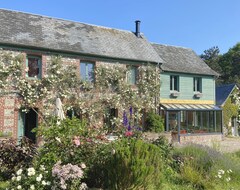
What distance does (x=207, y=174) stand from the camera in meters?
7.49

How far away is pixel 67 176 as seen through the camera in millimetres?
5391

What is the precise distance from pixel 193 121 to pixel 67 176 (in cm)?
2014

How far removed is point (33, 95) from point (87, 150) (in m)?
10.7

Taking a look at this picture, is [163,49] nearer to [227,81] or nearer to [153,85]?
[153,85]

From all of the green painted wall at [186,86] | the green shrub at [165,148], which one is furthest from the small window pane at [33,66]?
the green shrub at [165,148]

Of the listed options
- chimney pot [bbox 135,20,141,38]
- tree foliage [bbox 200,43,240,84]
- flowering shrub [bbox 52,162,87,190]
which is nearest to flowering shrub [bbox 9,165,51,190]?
flowering shrub [bbox 52,162,87,190]

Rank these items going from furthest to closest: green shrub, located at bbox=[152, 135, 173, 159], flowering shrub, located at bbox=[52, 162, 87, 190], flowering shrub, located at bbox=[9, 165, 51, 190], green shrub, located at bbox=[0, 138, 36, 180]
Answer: green shrub, located at bbox=[152, 135, 173, 159] < green shrub, located at bbox=[0, 138, 36, 180] < flowering shrub, located at bbox=[9, 165, 51, 190] < flowering shrub, located at bbox=[52, 162, 87, 190]

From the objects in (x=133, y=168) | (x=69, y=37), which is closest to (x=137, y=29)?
(x=69, y=37)

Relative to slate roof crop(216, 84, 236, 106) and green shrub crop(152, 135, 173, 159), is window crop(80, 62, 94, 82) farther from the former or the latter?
slate roof crop(216, 84, 236, 106)

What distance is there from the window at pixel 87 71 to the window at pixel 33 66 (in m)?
2.72

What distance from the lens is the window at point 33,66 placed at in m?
16.8

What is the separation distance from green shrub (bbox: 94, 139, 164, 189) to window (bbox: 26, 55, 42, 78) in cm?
1195

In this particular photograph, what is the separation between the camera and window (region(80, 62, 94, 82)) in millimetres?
18484

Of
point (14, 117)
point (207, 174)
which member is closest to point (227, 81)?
point (14, 117)
